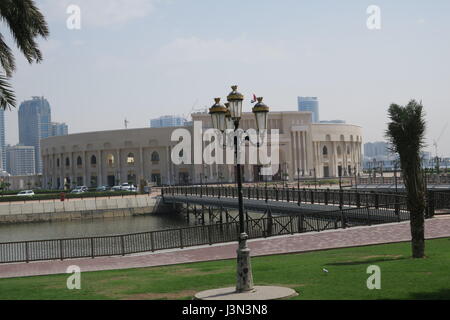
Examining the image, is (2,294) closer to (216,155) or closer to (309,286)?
(309,286)

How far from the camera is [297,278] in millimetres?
13531

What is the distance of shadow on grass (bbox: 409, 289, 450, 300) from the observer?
10.4 metres

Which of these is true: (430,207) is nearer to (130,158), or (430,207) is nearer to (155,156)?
(155,156)

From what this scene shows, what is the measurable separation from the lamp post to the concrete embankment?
178 ft

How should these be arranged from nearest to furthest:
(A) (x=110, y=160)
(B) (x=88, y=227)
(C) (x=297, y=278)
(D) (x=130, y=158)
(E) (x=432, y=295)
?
(E) (x=432, y=295) < (C) (x=297, y=278) < (B) (x=88, y=227) < (D) (x=130, y=158) < (A) (x=110, y=160)

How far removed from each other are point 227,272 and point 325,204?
19.0m

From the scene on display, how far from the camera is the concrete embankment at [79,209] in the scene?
2530 inches

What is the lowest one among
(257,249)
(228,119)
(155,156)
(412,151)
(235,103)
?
(257,249)

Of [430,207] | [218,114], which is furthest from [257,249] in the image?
[430,207]

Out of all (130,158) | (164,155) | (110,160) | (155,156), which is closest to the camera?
(164,155)

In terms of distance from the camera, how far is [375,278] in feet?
39.9

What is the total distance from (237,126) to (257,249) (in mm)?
9771

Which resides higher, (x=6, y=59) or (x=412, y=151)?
(x=6, y=59)
